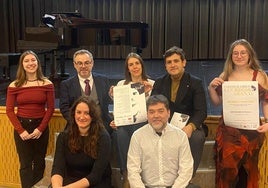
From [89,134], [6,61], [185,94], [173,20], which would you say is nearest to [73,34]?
[6,61]

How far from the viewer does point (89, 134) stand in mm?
2951

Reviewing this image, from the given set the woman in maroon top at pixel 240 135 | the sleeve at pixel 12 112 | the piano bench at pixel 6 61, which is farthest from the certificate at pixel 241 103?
the piano bench at pixel 6 61

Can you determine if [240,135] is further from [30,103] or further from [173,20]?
[173,20]

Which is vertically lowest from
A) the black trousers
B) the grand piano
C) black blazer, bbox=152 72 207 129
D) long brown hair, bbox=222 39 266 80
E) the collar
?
the black trousers

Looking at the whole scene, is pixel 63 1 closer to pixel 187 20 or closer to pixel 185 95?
pixel 187 20

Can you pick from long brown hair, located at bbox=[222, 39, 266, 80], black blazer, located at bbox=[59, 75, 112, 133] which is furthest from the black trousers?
long brown hair, located at bbox=[222, 39, 266, 80]

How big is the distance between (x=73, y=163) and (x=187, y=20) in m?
8.17

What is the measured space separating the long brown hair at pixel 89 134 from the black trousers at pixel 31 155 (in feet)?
2.64

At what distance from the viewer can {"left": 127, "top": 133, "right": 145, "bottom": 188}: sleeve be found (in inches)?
109

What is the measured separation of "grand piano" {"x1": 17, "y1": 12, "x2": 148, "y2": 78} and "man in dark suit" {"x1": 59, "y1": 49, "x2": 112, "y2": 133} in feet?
9.52

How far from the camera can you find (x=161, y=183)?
279 centimetres

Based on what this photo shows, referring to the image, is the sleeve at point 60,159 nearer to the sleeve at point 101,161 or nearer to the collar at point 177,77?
the sleeve at point 101,161

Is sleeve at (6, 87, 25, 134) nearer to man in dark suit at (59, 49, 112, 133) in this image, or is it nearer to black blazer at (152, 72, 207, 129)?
man in dark suit at (59, 49, 112, 133)

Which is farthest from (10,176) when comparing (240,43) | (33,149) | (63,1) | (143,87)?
(63,1)
